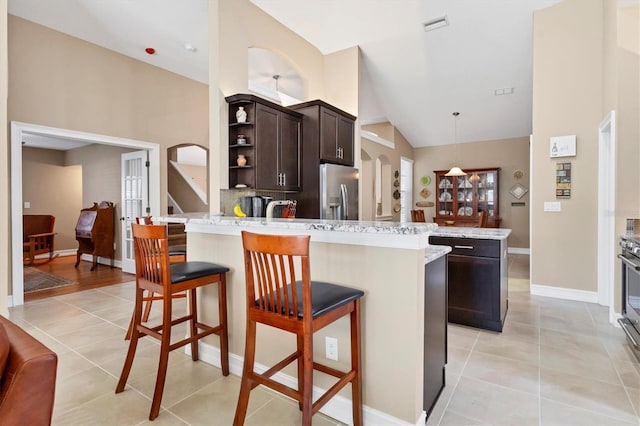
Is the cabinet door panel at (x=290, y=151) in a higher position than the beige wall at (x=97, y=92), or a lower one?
lower

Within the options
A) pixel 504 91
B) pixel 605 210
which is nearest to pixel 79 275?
pixel 605 210

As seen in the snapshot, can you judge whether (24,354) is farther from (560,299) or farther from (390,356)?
(560,299)

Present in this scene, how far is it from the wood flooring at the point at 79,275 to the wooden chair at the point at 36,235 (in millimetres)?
243

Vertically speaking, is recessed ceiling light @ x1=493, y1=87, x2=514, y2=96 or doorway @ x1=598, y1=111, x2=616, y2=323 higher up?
recessed ceiling light @ x1=493, y1=87, x2=514, y2=96

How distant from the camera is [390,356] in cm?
165

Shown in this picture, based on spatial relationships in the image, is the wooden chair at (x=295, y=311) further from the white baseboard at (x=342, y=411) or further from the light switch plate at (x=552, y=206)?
the light switch plate at (x=552, y=206)

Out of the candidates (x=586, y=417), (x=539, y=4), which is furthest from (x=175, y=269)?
(x=539, y=4)

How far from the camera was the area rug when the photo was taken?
455 cm

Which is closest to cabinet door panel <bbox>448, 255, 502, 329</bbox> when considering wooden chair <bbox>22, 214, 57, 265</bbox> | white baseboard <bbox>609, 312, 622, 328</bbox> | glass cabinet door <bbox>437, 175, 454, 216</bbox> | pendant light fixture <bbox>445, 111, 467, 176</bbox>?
white baseboard <bbox>609, 312, 622, 328</bbox>

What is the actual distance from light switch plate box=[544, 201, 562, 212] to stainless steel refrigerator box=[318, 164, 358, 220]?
7.90ft

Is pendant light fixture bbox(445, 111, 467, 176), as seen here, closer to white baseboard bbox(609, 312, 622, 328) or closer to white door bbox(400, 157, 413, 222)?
white door bbox(400, 157, 413, 222)

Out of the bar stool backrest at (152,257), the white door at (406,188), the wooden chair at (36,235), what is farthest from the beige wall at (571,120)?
the wooden chair at (36,235)

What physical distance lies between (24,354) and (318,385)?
4.68 ft

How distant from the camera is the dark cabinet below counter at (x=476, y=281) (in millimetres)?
2867
